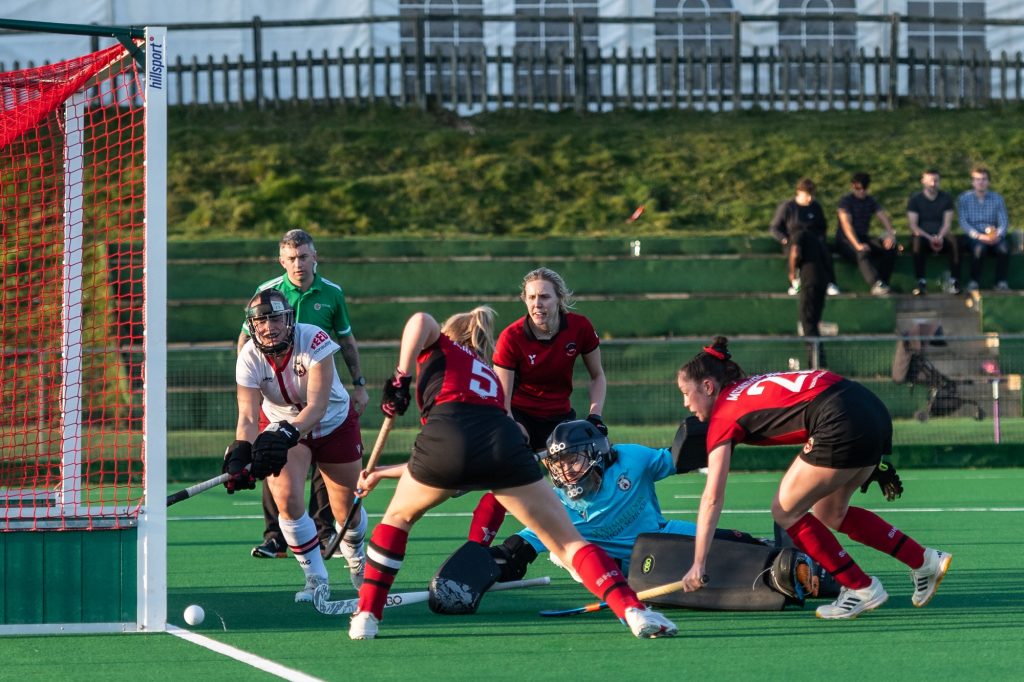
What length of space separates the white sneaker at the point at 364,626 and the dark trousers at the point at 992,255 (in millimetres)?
12970

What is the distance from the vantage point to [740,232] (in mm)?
20766

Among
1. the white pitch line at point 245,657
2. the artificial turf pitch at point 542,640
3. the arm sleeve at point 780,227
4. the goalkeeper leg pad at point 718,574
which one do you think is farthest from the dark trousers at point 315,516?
the arm sleeve at point 780,227

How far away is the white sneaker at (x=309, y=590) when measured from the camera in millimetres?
7168

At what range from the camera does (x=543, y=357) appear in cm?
826

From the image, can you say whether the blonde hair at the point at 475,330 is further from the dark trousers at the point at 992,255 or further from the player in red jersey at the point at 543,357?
the dark trousers at the point at 992,255

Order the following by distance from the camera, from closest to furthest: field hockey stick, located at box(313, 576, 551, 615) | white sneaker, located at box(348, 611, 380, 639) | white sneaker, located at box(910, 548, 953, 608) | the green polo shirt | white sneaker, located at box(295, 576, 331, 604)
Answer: white sneaker, located at box(348, 611, 380, 639) < white sneaker, located at box(910, 548, 953, 608) < field hockey stick, located at box(313, 576, 551, 615) < white sneaker, located at box(295, 576, 331, 604) < the green polo shirt

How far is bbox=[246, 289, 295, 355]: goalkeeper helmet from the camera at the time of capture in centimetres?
694

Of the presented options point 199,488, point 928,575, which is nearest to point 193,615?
point 199,488

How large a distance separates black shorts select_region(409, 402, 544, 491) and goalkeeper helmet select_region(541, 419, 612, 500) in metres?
0.86

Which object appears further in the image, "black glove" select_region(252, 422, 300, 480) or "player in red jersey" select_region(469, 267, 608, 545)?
"player in red jersey" select_region(469, 267, 608, 545)

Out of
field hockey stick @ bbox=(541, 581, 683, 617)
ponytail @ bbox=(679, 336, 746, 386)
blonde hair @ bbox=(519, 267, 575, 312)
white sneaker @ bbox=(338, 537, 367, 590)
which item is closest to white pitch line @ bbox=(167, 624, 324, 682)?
white sneaker @ bbox=(338, 537, 367, 590)

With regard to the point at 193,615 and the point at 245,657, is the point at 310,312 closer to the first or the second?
the point at 193,615

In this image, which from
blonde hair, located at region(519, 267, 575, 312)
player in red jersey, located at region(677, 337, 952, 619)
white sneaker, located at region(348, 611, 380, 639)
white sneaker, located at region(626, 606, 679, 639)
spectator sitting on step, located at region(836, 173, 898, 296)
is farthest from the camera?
spectator sitting on step, located at region(836, 173, 898, 296)

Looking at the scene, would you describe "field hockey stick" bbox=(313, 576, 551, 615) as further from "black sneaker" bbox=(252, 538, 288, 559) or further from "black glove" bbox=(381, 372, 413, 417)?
"black sneaker" bbox=(252, 538, 288, 559)
